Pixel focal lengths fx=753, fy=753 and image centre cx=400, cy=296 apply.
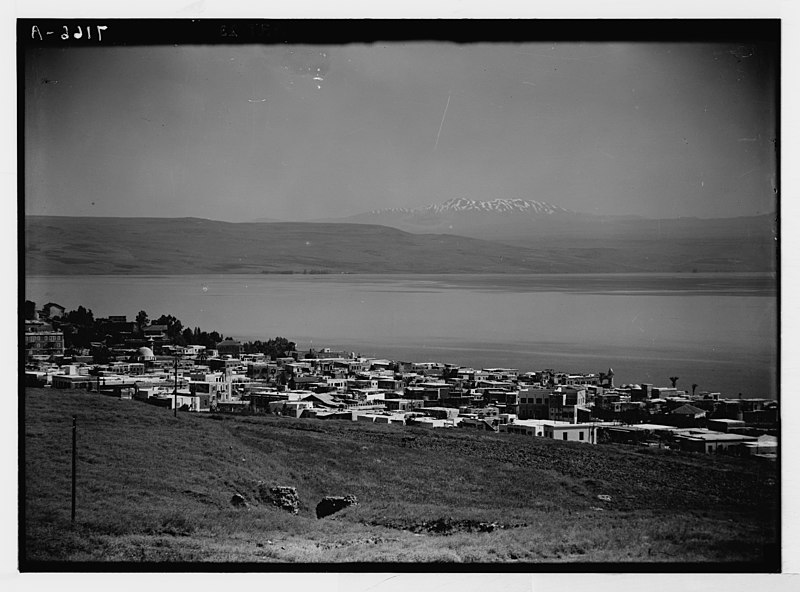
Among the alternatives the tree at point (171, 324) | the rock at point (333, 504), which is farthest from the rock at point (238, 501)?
the tree at point (171, 324)

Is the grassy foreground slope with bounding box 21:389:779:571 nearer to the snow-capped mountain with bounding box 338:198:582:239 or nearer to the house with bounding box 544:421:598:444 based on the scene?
the house with bounding box 544:421:598:444

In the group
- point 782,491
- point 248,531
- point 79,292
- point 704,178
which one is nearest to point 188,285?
point 79,292

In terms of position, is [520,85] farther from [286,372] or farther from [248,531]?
[248,531]

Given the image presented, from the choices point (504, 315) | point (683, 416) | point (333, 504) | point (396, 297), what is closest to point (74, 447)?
point (333, 504)

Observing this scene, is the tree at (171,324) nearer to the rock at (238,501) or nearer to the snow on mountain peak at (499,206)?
the rock at (238,501)

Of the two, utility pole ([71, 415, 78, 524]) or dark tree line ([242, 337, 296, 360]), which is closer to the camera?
utility pole ([71, 415, 78, 524])

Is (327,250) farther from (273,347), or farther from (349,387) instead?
(349,387)

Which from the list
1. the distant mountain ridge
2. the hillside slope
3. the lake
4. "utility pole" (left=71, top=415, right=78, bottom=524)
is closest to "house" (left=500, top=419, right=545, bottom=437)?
the lake

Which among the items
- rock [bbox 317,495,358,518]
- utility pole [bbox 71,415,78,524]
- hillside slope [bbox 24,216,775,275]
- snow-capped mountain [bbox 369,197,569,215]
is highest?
snow-capped mountain [bbox 369,197,569,215]
